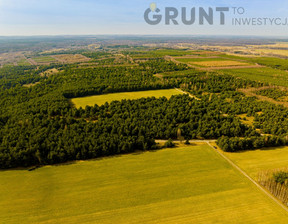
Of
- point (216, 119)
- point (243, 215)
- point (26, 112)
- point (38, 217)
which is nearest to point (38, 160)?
point (38, 217)

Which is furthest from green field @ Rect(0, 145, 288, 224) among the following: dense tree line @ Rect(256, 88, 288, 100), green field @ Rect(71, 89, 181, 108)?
dense tree line @ Rect(256, 88, 288, 100)

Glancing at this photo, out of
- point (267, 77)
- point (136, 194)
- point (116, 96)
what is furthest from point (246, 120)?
point (267, 77)

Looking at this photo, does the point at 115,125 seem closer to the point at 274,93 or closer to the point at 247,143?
the point at 247,143

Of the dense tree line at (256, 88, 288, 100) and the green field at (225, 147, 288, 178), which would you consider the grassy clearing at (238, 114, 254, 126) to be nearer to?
the green field at (225, 147, 288, 178)

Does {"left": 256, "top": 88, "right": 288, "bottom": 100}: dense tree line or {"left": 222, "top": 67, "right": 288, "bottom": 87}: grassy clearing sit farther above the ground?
{"left": 222, "top": 67, "right": 288, "bottom": 87}: grassy clearing

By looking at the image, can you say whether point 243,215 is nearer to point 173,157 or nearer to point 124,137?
point 173,157
